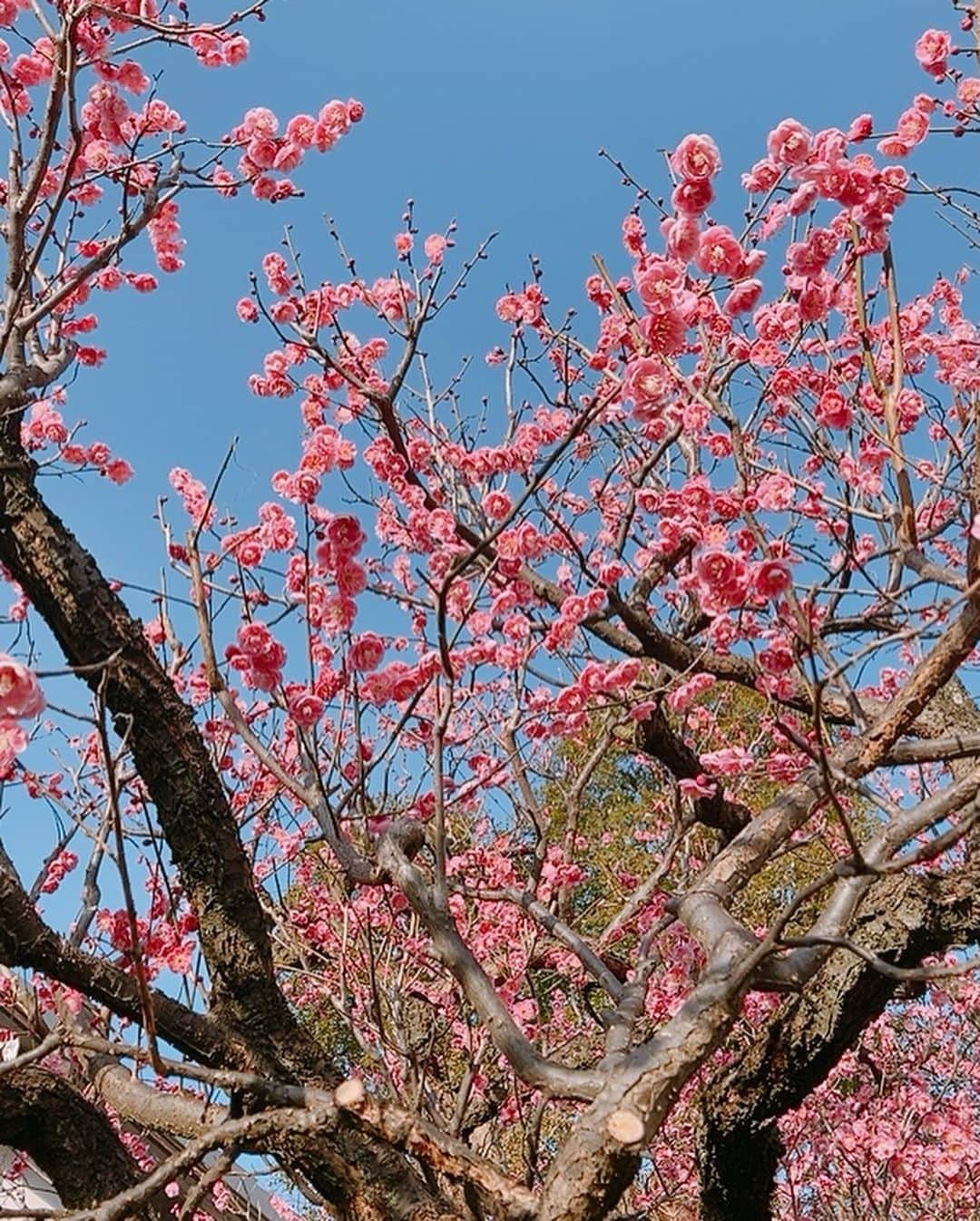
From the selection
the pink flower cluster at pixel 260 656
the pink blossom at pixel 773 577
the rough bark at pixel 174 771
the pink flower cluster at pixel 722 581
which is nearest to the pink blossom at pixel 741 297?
the pink flower cluster at pixel 722 581

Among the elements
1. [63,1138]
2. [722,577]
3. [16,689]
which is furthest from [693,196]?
[63,1138]

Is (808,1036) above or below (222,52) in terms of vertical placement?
below

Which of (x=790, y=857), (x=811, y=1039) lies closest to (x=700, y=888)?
(x=811, y=1039)

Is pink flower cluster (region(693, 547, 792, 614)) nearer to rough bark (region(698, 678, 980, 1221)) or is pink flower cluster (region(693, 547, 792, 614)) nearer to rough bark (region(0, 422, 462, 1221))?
rough bark (region(698, 678, 980, 1221))

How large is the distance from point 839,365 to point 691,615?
1.42m

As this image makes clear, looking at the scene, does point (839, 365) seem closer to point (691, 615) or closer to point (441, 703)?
point (691, 615)

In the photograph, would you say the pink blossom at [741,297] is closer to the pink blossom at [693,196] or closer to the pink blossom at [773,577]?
the pink blossom at [693,196]

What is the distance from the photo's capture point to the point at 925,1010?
7.57 m

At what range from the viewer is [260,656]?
9.61 feet

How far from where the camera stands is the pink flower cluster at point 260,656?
2.90 m

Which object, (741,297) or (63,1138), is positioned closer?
(63,1138)

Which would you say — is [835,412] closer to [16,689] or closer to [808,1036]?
[808,1036]

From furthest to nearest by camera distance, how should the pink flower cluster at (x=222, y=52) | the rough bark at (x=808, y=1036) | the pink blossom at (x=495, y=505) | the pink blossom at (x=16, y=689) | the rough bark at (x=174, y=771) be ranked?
1. the pink blossom at (x=495, y=505)
2. the pink flower cluster at (x=222, y=52)
3. the rough bark at (x=808, y=1036)
4. the rough bark at (x=174, y=771)
5. the pink blossom at (x=16, y=689)

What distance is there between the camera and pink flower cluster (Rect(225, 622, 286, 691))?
9.51 feet
